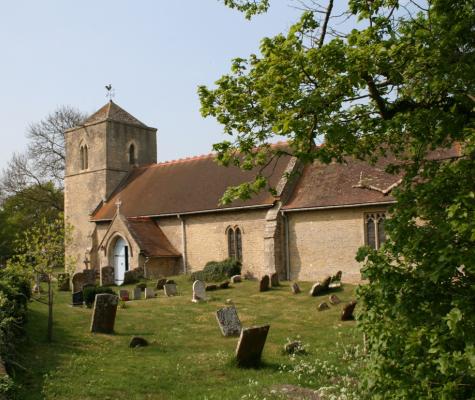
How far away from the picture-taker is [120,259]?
29594 millimetres

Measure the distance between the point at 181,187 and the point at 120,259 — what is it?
5474 mm

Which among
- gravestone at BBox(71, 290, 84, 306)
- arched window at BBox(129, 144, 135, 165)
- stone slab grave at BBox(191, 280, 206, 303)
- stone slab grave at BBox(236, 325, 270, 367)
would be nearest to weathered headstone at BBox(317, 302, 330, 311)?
stone slab grave at BBox(191, 280, 206, 303)

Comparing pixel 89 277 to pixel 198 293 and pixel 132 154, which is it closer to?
pixel 198 293

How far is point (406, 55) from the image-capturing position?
21.6ft

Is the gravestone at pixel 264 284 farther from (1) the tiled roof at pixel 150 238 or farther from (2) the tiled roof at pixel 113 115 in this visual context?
(2) the tiled roof at pixel 113 115

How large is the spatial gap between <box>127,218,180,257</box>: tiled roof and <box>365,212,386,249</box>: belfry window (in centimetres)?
1126

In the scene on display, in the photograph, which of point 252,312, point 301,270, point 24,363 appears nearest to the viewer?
point 24,363

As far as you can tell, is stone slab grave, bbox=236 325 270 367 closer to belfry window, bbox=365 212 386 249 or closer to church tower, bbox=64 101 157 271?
belfry window, bbox=365 212 386 249

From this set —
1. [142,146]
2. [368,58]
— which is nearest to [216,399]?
[368,58]

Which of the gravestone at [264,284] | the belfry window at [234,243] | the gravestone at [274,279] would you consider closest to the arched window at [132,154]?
the belfry window at [234,243]

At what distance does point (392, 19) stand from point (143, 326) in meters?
10.6

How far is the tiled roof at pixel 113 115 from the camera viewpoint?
35853mm

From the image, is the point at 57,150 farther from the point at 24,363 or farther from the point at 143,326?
the point at 24,363

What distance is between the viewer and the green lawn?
8491mm
